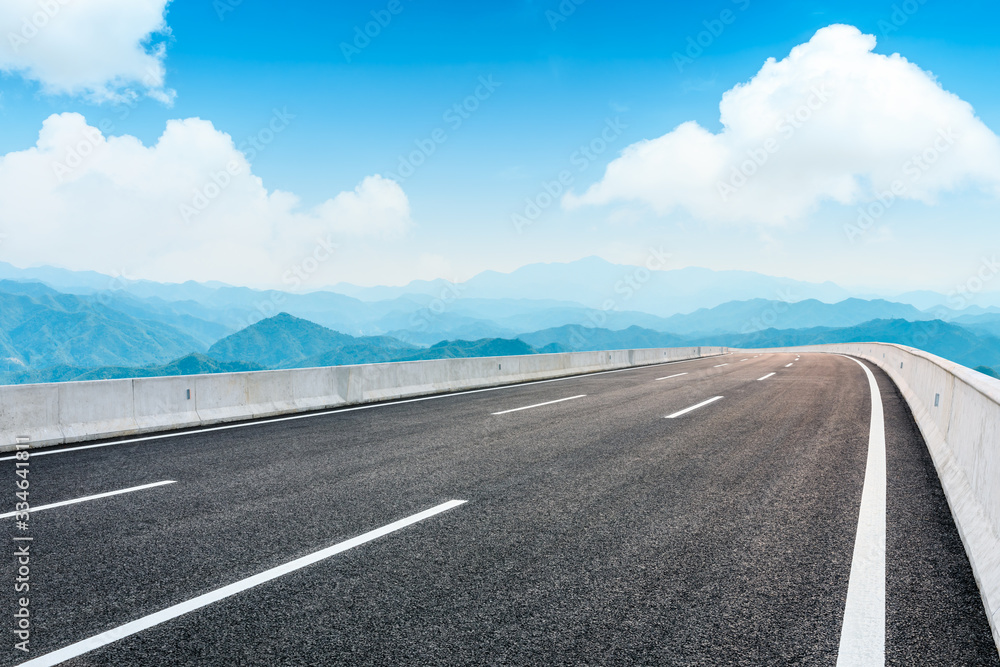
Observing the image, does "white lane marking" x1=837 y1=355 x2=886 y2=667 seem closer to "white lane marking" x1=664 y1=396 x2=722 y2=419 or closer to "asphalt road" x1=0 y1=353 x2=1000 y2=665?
"asphalt road" x1=0 y1=353 x2=1000 y2=665

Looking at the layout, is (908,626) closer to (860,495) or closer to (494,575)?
(494,575)

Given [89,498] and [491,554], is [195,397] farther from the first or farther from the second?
[491,554]

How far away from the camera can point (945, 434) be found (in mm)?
6699

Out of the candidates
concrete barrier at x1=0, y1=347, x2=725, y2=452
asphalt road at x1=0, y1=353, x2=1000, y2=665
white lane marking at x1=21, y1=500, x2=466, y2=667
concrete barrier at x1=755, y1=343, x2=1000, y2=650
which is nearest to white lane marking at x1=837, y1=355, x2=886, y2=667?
asphalt road at x1=0, y1=353, x2=1000, y2=665

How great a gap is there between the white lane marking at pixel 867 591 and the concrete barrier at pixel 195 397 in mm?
9365

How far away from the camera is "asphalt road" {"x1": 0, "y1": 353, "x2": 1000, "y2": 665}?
2.74 metres

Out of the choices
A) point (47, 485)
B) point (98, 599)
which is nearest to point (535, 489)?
point (98, 599)

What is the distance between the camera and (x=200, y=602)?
10.4 feet

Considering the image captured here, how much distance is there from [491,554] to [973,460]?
4.05 m

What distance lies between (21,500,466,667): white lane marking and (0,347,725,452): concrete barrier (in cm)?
646

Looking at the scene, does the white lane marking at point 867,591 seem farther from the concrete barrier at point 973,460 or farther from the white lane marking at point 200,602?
the white lane marking at point 200,602

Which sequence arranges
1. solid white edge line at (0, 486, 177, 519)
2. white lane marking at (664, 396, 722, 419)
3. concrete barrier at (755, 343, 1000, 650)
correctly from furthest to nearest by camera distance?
white lane marking at (664, 396, 722, 419) → solid white edge line at (0, 486, 177, 519) → concrete barrier at (755, 343, 1000, 650)

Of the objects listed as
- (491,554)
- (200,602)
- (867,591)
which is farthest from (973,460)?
(200,602)

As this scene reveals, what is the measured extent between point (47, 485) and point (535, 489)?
4.86 metres
